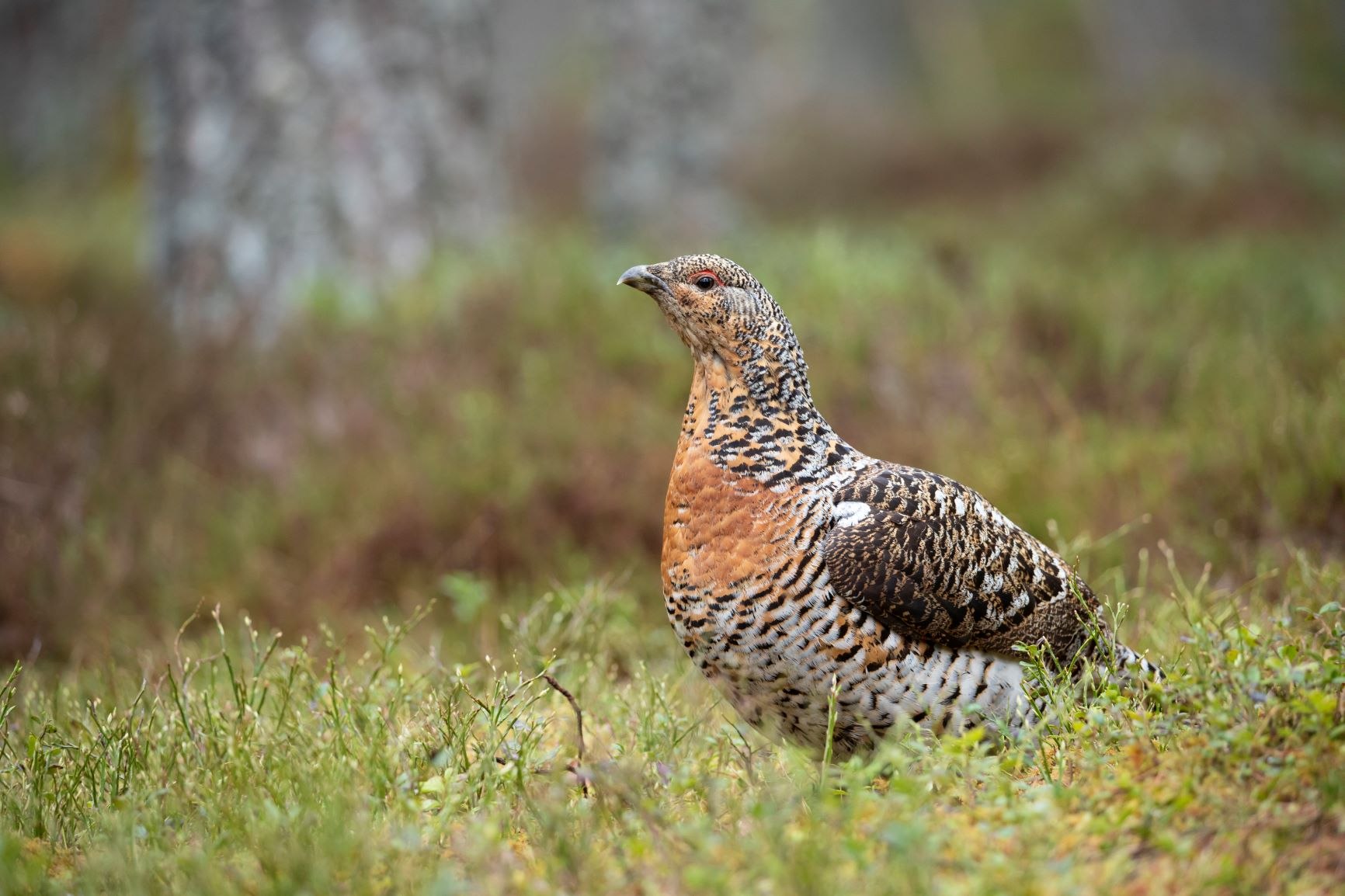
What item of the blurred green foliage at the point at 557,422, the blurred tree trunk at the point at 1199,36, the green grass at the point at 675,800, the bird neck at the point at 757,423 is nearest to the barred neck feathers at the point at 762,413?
the bird neck at the point at 757,423

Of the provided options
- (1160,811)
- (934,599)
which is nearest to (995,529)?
(934,599)

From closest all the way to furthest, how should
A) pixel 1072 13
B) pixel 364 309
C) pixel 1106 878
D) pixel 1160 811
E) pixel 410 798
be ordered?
pixel 1106 878, pixel 1160 811, pixel 410 798, pixel 364 309, pixel 1072 13

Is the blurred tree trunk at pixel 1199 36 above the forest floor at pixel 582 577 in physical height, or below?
above

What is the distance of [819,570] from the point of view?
113 inches

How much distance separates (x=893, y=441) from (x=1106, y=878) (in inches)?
140

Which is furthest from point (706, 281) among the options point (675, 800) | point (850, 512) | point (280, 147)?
point (280, 147)

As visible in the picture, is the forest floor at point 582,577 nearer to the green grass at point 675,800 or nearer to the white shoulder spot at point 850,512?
the green grass at point 675,800

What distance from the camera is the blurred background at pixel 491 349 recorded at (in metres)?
5.00

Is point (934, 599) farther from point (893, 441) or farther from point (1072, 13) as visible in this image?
point (1072, 13)

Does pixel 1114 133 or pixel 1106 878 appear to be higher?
pixel 1114 133

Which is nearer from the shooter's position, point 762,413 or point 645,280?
point 762,413

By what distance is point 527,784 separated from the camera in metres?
2.65

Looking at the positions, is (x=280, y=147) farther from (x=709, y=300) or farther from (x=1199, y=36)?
(x=1199, y=36)

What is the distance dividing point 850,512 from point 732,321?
634 mm
